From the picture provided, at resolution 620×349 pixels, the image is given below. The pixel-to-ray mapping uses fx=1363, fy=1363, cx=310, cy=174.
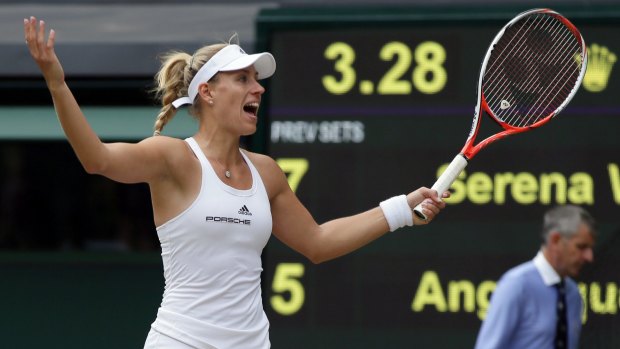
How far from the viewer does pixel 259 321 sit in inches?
138

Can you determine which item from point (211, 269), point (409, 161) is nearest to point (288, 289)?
point (409, 161)

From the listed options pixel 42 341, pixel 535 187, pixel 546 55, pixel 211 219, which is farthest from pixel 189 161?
pixel 42 341

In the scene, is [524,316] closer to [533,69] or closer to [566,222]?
[566,222]

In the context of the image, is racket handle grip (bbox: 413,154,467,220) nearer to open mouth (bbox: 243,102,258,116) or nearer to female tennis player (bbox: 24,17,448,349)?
female tennis player (bbox: 24,17,448,349)

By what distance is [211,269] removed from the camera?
11.1 feet

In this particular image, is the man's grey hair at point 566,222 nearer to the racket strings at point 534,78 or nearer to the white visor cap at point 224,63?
the racket strings at point 534,78

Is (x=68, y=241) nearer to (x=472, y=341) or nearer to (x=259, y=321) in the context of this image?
(x=472, y=341)

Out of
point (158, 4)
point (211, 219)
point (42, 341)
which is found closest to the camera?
point (211, 219)

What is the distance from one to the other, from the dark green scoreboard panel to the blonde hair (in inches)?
64.4

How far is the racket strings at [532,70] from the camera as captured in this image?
4.57 metres

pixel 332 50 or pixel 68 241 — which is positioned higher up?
pixel 332 50

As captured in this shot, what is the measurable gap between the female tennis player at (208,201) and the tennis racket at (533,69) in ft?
3.19

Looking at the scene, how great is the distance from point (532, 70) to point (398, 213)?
1287 mm

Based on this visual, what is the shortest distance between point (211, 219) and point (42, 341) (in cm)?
439
